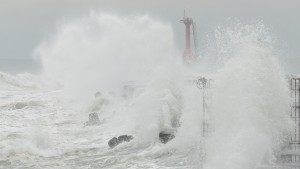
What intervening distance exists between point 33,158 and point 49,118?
278 inches

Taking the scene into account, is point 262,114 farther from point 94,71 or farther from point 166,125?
point 94,71

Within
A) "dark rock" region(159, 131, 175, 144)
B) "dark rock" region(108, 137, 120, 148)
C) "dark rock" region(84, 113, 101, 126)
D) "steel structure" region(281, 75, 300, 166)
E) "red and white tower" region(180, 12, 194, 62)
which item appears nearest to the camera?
"steel structure" region(281, 75, 300, 166)

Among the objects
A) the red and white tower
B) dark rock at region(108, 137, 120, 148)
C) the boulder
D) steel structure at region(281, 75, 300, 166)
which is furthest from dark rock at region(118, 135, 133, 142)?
the red and white tower

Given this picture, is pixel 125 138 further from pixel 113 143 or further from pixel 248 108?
pixel 248 108

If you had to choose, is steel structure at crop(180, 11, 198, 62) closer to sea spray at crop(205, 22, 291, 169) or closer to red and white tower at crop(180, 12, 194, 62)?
red and white tower at crop(180, 12, 194, 62)

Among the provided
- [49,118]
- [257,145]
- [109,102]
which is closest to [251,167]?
[257,145]

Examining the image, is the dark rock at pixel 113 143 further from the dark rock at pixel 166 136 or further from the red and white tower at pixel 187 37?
the red and white tower at pixel 187 37

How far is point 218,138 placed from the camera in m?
9.10

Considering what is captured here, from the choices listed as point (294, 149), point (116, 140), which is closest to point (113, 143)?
point (116, 140)

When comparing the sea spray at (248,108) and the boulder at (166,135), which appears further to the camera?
the boulder at (166,135)

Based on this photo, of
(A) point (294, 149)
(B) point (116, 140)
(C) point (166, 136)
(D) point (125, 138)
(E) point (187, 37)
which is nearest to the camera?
(A) point (294, 149)

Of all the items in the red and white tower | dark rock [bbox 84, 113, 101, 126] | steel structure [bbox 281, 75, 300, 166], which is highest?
the red and white tower

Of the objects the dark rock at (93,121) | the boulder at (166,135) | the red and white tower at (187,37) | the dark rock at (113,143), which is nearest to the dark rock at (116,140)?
the dark rock at (113,143)

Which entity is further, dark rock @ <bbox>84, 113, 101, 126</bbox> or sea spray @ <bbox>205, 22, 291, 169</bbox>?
dark rock @ <bbox>84, 113, 101, 126</bbox>
